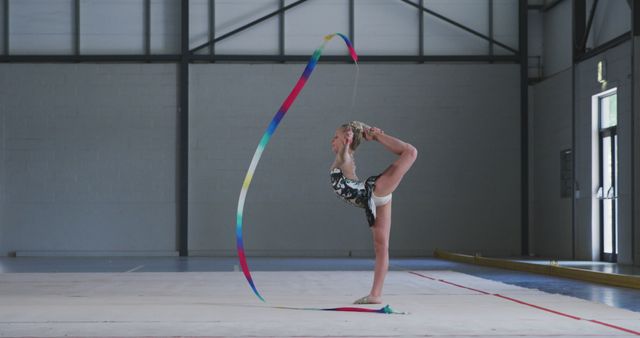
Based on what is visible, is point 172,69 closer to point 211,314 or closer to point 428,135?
point 428,135

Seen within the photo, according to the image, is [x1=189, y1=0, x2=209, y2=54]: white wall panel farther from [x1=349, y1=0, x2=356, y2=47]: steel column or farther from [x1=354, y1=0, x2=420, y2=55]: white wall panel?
[x1=354, y1=0, x2=420, y2=55]: white wall panel

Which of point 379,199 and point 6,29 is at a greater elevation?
point 6,29

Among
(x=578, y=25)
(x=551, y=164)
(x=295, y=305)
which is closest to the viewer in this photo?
(x=295, y=305)

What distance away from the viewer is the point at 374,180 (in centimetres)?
682

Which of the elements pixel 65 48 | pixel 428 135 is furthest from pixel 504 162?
pixel 65 48

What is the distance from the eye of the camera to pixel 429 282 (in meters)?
10.1

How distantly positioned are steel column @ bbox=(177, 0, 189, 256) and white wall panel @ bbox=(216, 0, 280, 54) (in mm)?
733

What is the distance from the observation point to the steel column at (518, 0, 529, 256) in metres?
20.1

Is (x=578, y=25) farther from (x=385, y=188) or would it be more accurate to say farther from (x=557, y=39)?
(x=385, y=188)

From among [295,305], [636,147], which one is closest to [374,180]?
[295,305]

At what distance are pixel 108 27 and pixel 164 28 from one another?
123 cm

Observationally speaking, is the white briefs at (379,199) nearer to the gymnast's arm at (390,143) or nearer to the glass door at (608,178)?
the gymnast's arm at (390,143)

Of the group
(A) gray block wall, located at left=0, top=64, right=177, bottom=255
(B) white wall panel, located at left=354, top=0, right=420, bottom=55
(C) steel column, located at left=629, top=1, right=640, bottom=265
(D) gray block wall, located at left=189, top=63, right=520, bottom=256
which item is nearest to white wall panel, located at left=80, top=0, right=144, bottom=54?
(A) gray block wall, located at left=0, top=64, right=177, bottom=255

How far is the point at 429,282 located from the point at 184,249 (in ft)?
34.5
